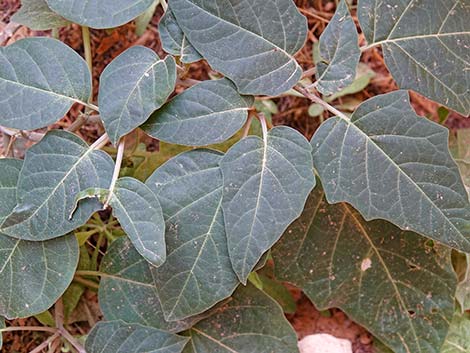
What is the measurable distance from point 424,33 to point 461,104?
5.3 inches

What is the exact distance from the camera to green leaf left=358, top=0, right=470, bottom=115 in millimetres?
1143

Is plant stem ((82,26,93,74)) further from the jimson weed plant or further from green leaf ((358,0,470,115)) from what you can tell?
Answer: green leaf ((358,0,470,115))

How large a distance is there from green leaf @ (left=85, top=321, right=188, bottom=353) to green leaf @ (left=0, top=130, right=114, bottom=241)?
0.20 meters

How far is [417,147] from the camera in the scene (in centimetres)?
110

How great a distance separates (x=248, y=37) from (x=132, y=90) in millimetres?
206

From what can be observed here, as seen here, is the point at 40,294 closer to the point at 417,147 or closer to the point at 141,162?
the point at 141,162

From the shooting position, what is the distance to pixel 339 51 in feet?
3.65

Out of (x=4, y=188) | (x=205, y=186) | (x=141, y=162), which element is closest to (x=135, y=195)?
(x=205, y=186)

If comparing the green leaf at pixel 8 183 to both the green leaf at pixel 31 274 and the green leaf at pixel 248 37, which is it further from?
the green leaf at pixel 248 37

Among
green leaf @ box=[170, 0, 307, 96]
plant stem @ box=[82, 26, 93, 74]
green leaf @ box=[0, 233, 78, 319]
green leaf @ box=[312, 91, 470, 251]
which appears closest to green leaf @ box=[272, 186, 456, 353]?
green leaf @ box=[312, 91, 470, 251]

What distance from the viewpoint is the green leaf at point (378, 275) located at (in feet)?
4.17

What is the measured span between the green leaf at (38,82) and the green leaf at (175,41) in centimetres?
15

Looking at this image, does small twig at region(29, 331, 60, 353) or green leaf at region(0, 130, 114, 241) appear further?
small twig at region(29, 331, 60, 353)

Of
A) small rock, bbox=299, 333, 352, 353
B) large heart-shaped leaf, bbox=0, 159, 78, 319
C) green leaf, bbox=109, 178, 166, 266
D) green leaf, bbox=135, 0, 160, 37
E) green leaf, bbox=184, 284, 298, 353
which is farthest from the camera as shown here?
green leaf, bbox=135, 0, 160, 37
